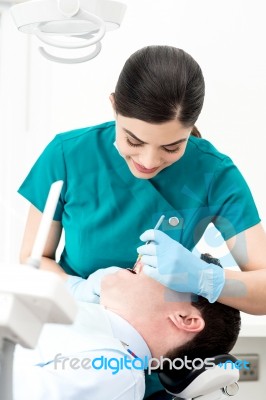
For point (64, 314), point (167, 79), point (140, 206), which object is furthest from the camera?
Answer: point (140, 206)

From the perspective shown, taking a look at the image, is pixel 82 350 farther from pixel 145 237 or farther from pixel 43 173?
pixel 43 173

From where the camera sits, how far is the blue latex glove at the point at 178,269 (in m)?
1.42

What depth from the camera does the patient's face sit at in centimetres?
146

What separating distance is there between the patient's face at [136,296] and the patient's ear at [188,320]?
22mm

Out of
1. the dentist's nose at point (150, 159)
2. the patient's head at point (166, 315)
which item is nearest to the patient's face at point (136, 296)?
the patient's head at point (166, 315)

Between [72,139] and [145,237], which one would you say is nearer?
[145,237]

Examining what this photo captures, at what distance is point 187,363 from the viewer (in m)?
1.43

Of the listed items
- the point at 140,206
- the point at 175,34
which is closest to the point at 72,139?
the point at 140,206

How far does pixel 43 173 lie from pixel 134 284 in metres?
0.43

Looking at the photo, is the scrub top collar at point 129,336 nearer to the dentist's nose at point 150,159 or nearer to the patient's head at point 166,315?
the patient's head at point 166,315

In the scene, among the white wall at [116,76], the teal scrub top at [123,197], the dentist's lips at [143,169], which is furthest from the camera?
the white wall at [116,76]

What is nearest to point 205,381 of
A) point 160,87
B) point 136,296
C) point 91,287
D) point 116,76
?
point 136,296

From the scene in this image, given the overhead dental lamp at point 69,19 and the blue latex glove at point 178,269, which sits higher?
the overhead dental lamp at point 69,19

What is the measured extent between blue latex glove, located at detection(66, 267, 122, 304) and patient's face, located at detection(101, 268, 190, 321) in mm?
43
